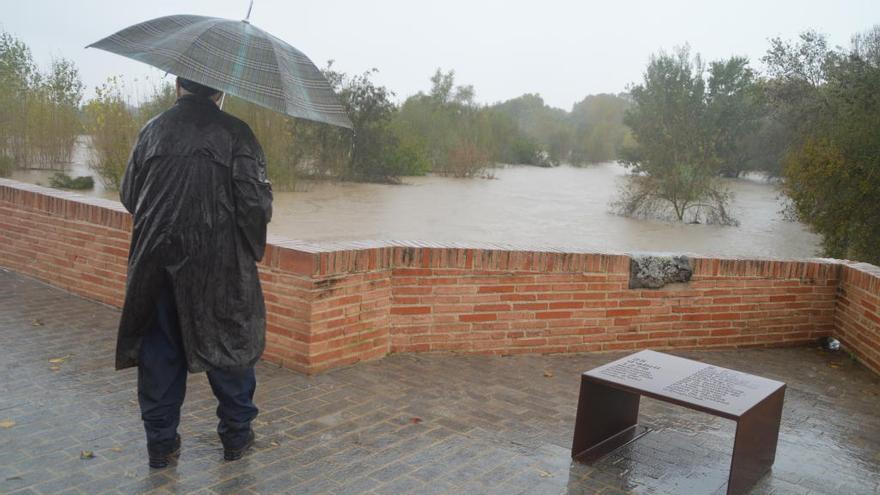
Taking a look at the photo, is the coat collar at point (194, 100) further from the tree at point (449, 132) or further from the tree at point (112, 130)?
the tree at point (449, 132)

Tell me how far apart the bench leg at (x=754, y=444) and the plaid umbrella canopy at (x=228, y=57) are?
2228mm

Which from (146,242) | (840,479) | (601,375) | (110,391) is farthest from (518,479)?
(110,391)

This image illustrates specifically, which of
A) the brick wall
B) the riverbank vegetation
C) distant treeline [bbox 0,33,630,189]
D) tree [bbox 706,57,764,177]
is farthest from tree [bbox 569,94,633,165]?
the brick wall

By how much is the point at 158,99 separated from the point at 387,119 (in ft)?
41.5

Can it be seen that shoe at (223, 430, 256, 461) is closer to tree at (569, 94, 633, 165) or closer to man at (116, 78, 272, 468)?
man at (116, 78, 272, 468)

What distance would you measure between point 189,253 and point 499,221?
18855mm

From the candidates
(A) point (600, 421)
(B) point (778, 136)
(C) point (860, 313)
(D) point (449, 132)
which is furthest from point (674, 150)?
(A) point (600, 421)

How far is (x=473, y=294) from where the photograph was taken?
5270 millimetres

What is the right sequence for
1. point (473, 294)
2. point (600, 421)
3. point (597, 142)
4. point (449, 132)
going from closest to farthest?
1. point (600, 421)
2. point (473, 294)
3. point (449, 132)
4. point (597, 142)

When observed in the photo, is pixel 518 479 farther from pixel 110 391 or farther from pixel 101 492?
pixel 110 391

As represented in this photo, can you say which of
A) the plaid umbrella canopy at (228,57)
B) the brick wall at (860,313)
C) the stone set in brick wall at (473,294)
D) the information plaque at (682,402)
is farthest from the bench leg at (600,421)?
the brick wall at (860,313)

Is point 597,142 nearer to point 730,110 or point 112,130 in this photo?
point 730,110

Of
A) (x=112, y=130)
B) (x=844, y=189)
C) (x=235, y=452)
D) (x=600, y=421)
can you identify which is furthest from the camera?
(x=112, y=130)

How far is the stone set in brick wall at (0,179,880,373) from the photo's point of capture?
4.68 meters
